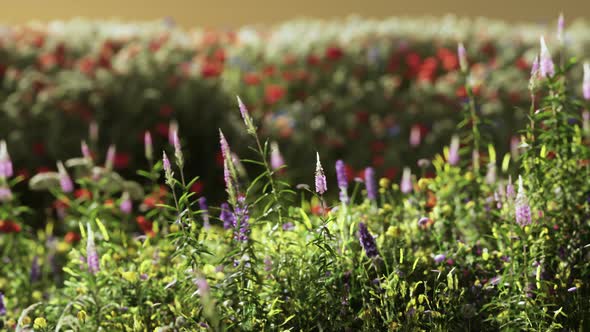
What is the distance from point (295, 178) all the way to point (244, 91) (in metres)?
1.86

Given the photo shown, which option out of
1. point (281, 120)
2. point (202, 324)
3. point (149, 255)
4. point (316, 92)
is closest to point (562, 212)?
point (202, 324)

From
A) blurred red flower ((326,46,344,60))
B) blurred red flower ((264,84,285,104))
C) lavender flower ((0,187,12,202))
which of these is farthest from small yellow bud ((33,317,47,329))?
blurred red flower ((326,46,344,60))

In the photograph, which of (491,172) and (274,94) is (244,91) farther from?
(491,172)

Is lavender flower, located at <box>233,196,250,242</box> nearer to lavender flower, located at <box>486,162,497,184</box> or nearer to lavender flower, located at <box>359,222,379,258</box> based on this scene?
lavender flower, located at <box>359,222,379,258</box>

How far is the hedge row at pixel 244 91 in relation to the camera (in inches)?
309

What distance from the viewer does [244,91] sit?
9.12 m

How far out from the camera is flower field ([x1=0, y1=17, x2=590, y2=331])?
3.00 metres

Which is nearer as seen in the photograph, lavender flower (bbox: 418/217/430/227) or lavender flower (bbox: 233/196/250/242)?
lavender flower (bbox: 233/196/250/242)

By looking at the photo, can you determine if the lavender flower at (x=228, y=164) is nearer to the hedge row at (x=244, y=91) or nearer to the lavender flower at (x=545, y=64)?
the lavender flower at (x=545, y=64)

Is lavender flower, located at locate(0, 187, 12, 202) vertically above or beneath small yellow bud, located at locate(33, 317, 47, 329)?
above

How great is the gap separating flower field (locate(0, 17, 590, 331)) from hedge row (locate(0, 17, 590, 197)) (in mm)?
34

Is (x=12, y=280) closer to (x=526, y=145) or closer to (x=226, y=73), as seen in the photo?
(x=526, y=145)

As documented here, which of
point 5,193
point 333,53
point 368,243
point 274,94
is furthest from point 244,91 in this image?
point 368,243

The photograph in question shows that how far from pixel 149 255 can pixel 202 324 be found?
1.13 m
